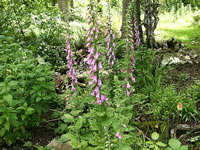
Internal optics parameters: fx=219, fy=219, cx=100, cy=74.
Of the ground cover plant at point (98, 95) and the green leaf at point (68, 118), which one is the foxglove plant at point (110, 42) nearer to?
the ground cover plant at point (98, 95)

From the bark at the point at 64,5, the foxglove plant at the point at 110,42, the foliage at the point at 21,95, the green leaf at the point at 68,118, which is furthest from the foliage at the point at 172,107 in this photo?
the bark at the point at 64,5

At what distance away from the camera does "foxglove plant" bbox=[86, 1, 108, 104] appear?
8.00 ft

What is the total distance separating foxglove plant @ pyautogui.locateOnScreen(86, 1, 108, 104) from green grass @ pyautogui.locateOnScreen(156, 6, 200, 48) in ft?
14.3

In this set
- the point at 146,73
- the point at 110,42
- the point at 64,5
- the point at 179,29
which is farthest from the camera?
the point at 179,29

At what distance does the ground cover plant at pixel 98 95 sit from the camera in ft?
8.09

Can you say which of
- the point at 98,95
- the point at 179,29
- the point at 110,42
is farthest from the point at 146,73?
the point at 179,29

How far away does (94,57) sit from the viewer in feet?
8.11

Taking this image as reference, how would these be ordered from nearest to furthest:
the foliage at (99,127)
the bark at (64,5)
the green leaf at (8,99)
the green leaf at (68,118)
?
the foliage at (99,127) < the green leaf at (8,99) < the green leaf at (68,118) < the bark at (64,5)

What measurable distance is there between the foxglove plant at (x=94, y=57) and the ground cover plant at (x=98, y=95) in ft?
0.04

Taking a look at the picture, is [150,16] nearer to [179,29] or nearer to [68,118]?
[179,29]

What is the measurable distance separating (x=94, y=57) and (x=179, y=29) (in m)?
6.16

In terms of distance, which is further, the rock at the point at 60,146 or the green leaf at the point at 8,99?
the rock at the point at 60,146

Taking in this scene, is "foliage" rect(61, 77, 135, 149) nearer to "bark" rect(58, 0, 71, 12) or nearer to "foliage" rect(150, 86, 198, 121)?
"foliage" rect(150, 86, 198, 121)

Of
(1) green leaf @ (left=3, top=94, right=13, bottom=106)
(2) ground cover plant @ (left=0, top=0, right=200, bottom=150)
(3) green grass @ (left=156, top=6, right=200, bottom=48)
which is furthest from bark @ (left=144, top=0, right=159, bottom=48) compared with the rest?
(1) green leaf @ (left=3, top=94, right=13, bottom=106)
